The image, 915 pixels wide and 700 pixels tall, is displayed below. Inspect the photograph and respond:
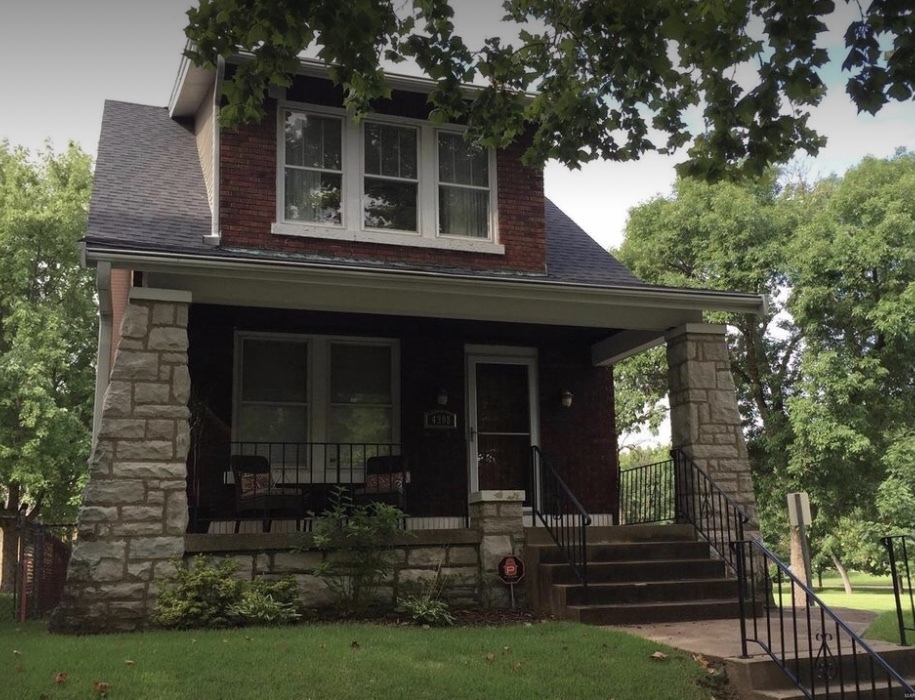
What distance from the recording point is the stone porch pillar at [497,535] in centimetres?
897

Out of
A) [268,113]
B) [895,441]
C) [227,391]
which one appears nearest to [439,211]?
[268,113]

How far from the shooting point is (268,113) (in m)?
10.6

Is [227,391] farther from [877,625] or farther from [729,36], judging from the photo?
[877,625]

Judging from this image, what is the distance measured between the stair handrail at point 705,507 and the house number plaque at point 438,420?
2784 mm

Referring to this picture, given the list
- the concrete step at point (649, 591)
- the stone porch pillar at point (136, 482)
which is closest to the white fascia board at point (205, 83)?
the stone porch pillar at point (136, 482)

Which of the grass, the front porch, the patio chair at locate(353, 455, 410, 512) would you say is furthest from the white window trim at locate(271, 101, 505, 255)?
the grass

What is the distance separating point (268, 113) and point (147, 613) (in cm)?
576

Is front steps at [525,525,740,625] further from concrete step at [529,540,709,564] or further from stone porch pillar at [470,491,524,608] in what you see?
stone porch pillar at [470,491,524,608]

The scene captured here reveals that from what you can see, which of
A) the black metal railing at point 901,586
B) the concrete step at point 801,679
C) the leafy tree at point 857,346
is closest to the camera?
the concrete step at point 801,679

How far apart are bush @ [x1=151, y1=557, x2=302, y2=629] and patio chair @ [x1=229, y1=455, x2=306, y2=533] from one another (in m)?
1.05

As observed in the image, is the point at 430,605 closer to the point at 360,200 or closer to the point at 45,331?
the point at 360,200

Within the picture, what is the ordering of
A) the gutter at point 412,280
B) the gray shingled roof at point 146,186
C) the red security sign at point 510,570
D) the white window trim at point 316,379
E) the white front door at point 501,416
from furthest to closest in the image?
the white front door at point 501,416, the white window trim at point 316,379, the gray shingled roof at point 146,186, the red security sign at point 510,570, the gutter at point 412,280

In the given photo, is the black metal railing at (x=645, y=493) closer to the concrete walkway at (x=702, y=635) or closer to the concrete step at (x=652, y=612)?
the concrete step at (x=652, y=612)

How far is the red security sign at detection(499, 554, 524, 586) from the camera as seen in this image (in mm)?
8938
